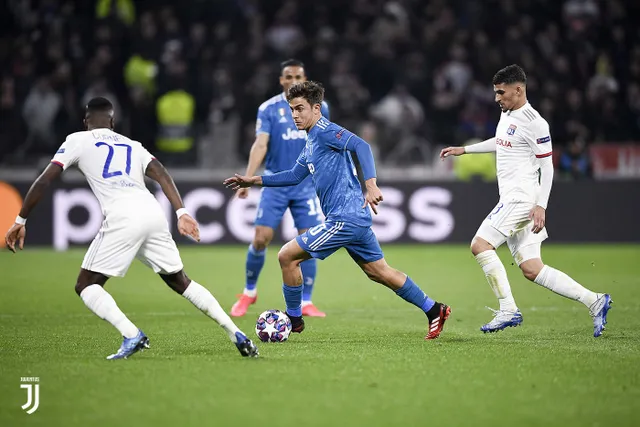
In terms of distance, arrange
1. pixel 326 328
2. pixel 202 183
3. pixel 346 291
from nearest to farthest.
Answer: pixel 326 328 < pixel 346 291 < pixel 202 183

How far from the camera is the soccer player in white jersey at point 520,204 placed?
28.0 feet

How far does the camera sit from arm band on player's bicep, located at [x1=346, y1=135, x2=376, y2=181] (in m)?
7.84

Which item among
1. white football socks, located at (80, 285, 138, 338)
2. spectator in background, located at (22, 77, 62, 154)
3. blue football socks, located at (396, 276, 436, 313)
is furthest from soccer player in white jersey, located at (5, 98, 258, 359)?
spectator in background, located at (22, 77, 62, 154)

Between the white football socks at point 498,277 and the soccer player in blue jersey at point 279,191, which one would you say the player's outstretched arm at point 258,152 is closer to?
the soccer player in blue jersey at point 279,191

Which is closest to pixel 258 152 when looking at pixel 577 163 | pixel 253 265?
pixel 253 265

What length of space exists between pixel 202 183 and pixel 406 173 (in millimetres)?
3510

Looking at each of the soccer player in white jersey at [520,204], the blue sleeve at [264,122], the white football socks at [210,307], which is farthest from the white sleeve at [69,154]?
the blue sleeve at [264,122]

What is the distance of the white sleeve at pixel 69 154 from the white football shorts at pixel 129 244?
47 centimetres

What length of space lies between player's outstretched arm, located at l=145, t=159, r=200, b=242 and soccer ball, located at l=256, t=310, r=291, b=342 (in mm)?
1232

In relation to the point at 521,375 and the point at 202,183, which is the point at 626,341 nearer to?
the point at 521,375

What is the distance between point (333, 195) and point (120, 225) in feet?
5.85

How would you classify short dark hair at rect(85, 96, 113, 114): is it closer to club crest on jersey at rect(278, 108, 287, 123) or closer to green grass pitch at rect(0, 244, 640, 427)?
green grass pitch at rect(0, 244, 640, 427)

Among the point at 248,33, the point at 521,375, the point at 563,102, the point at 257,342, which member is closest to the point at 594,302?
the point at 521,375

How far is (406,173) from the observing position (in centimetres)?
1802
